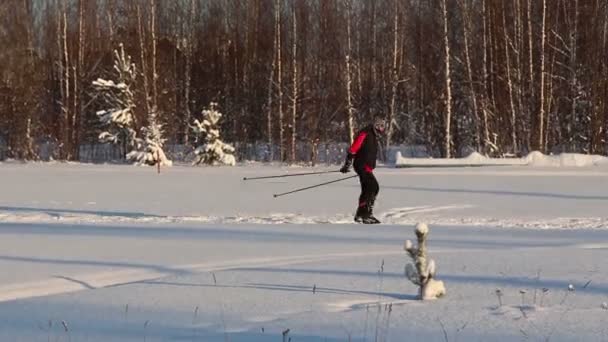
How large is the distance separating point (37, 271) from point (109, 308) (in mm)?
2490

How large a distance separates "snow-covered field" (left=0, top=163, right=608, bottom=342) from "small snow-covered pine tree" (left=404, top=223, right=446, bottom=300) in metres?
0.13

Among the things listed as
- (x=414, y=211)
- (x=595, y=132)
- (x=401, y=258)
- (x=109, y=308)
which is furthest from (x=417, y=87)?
(x=109, y=308)

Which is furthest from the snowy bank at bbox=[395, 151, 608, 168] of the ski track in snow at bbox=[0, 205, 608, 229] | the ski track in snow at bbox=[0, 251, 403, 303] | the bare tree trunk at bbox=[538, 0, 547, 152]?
the ski track in snow at bbox=[0, 251, 403, 303]

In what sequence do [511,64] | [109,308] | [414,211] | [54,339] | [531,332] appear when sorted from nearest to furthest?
[531,332] → [54,339] → [109,308] → [414,211] → [511,64]

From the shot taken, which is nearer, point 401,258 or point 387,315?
point 387,315

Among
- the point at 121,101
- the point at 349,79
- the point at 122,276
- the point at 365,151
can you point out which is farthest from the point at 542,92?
the point at 122,276

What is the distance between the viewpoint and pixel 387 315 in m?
5.48

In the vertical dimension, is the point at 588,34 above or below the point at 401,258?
above

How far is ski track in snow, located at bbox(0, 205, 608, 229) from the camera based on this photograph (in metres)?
12.8

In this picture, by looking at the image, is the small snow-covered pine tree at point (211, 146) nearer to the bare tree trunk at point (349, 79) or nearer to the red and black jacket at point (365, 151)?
the bare tree trunk at point (349, 79)

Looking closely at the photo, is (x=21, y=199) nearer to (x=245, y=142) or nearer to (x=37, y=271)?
(x=37, y=271)

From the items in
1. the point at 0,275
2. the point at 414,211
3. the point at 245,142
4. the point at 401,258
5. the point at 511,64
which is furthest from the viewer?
the point at 245,142

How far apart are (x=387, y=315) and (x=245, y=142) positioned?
31420 millimetres

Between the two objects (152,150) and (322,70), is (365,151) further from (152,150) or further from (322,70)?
(322,70)
